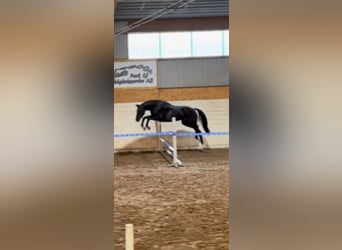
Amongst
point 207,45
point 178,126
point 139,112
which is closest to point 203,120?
point 178,126

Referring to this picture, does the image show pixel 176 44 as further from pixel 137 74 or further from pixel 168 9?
pixel 168 9

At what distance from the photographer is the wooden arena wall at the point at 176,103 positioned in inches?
343

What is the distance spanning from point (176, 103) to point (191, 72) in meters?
0.76

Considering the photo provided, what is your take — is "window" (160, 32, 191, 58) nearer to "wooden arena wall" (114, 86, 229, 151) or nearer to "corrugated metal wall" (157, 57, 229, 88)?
"corrugated metal wall" (157, 57, 229, 88)

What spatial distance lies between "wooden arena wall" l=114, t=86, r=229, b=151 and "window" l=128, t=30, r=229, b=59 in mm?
763

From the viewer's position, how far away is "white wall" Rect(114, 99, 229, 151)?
868 cm

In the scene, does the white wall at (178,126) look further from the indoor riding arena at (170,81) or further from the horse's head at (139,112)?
the horse's head at (139,112)

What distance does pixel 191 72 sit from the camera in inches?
354
